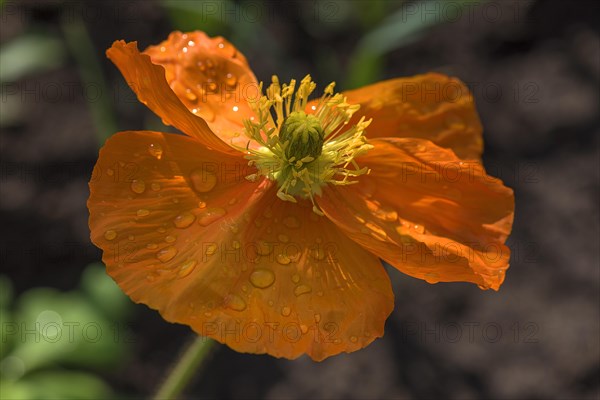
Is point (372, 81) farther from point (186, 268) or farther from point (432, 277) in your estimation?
point (186, 268)

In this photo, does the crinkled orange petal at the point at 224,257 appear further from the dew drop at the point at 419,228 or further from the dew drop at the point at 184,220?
the dew drop at the point at 419,228

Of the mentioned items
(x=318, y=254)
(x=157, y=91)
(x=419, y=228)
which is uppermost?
(x=157, y=91)

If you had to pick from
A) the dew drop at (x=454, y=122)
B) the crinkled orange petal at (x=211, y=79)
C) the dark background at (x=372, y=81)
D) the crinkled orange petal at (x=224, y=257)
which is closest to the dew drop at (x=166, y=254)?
the crinkled orange petal at (x=224, y=257)

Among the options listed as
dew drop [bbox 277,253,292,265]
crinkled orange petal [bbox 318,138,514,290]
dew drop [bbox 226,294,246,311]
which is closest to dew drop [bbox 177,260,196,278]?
dew drop [bbox 226,294,246,311]

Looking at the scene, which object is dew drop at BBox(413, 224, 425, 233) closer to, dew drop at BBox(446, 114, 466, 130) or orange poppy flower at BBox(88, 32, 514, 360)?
orange poppy flower at BBox(88, 32, 514, 360)

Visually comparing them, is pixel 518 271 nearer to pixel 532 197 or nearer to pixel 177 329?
pixel 532 197

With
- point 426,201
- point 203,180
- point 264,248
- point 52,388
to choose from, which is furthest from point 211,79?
point 52,388
